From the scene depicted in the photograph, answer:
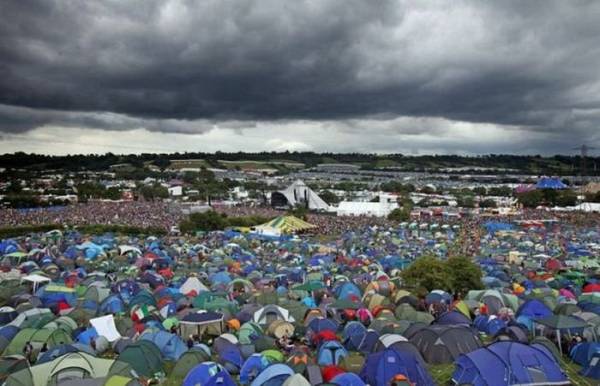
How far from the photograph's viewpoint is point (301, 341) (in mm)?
14445

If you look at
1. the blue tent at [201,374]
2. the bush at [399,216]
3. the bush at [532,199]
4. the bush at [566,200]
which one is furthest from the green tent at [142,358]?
the bush at [532,199]

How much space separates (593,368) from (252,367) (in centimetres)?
784

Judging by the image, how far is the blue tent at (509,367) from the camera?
1016cm

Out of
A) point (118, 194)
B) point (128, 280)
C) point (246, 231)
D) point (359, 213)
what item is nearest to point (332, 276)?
point (128, 280)

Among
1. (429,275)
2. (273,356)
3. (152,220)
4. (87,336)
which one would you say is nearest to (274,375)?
(273,356)

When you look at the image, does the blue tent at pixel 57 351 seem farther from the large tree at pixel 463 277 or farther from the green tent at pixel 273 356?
the large tree at pixel 463 277

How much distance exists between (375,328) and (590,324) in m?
5.68

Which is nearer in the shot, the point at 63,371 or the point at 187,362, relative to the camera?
the point at 63,371

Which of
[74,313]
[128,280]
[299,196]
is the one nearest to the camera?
[74,313]

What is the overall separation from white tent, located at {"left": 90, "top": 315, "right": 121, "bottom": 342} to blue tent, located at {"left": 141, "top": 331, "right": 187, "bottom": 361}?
5.31ft

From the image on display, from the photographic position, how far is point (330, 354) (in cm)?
1248

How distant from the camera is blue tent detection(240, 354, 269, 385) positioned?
37.8ft

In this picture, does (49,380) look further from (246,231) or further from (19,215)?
(19,215)

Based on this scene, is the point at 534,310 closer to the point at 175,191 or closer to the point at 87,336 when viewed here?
the point at 87,336
